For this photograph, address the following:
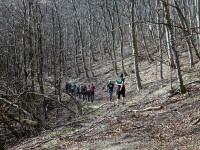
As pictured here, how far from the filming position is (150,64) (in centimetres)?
4088

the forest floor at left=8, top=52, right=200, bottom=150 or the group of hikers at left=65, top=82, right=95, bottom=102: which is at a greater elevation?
the forest floor at left=8, top=52, right=200, bottom=150

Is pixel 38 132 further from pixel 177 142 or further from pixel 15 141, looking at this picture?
pixel 177 142

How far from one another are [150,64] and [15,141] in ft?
72.0

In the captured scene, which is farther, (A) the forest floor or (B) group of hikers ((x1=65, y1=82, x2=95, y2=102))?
(B) group of hikers ((x1=65, y1=82, x2=95, y2=102))

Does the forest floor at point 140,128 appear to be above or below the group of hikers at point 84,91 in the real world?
above

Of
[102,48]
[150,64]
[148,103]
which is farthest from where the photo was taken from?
[102,48]

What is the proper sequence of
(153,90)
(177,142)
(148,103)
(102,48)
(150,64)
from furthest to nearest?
(102,48) → (150,64) → (153,90) → (148,103) → (177,142)

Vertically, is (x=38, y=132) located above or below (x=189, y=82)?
below

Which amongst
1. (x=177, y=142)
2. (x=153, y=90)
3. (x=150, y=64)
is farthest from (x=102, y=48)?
(x=177, y=142)

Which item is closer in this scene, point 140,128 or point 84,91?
point 140,128

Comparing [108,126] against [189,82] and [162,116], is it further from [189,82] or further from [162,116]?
[189,82]

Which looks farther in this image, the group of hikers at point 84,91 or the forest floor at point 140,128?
the group of hikers at point 84,91

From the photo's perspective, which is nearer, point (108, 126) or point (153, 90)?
point (108, 126)

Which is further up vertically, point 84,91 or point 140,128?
point 140,128
